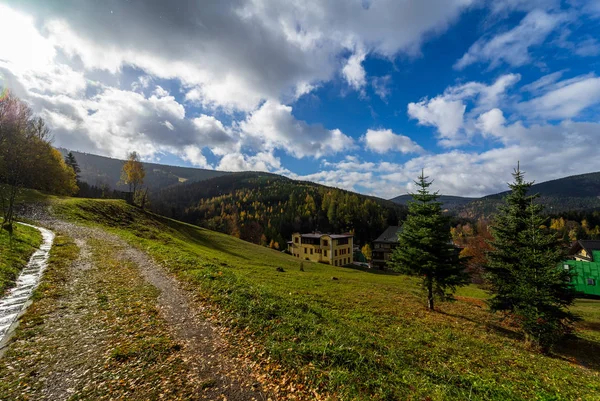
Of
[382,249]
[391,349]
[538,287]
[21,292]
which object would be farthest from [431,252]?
[382,249]

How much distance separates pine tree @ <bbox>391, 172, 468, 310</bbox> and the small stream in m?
23.3

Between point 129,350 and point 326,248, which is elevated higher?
point 129,350

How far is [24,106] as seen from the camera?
25.5m

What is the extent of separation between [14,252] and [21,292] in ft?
25.2

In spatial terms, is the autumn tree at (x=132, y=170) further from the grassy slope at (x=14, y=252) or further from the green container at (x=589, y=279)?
the green container at (x=589, y=279)

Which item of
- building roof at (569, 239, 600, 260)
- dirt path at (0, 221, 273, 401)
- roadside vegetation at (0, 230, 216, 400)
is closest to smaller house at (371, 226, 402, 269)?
building roof at (569, 239, 600, 260)

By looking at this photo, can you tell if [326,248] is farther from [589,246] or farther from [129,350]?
[129,350]

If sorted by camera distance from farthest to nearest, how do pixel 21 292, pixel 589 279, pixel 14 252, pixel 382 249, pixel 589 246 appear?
1. pixel 382 249
2. pixel 589 246
3. pixel 589 279
4. pixel 14 252
5. pixel 21 292

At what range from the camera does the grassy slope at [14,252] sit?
13758 mm

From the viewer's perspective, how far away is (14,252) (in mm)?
17406

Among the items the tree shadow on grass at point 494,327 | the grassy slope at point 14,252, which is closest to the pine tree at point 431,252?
the tree shadow on grass at point 494,327

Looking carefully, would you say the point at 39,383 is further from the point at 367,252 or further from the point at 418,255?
the point at 367,252

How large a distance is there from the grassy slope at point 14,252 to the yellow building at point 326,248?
60.7 meters

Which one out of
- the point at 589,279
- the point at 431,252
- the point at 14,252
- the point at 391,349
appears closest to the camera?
the point at 391,349
